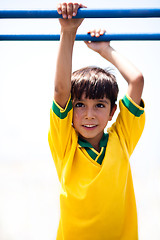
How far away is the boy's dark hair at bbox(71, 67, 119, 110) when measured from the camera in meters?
1.09

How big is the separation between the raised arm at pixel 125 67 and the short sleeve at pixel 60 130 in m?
0.22

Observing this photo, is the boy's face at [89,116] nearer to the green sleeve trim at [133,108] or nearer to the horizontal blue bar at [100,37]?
the green sleeve trim at [133,108]

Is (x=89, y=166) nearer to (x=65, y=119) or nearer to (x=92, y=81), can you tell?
(x=65, y=119)

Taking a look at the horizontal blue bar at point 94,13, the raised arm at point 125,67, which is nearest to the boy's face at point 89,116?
the raised arm at point 125,67

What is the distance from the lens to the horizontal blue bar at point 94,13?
2.96 feet

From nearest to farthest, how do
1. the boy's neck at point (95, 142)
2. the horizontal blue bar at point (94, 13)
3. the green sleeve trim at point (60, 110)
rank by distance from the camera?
the horizontal blue bar at point (94, 13) → the green sleeve trim at point (60, 110) → the boy's neck at point (95, 142)

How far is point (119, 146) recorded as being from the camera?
112cm

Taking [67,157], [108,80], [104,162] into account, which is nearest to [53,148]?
[67,157]

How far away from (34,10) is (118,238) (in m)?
0.75

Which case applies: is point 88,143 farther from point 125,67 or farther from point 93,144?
point 125,67

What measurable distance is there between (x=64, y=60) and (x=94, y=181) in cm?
38

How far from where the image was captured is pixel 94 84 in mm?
1101

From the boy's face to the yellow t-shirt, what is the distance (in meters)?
0.03

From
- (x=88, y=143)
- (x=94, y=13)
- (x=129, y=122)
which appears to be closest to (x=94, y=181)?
(x=88, y=143)
